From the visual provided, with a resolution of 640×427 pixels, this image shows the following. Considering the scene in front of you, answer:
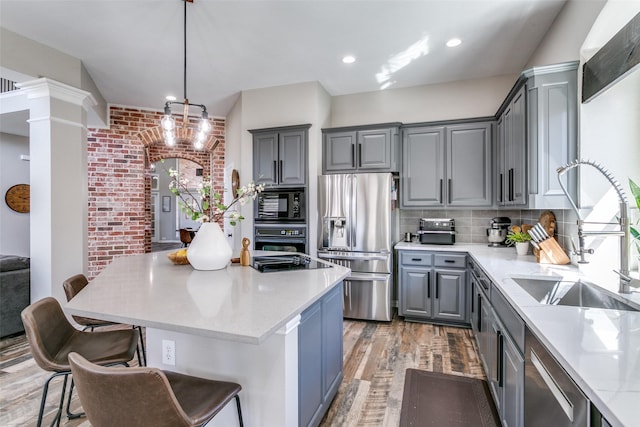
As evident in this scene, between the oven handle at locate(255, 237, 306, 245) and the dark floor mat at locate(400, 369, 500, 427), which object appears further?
the oven handle at locate(255, 237, 306, 245)

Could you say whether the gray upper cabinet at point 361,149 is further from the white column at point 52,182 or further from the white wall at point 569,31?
the white column at point 52,182

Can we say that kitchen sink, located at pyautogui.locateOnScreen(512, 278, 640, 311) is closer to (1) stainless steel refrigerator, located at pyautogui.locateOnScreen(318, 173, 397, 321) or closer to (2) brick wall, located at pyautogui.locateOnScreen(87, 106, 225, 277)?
(1) stainless steel refrigerator, located at pyautogui.locateOnScreen(318, 173, 397, 321)

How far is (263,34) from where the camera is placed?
2.93 metres

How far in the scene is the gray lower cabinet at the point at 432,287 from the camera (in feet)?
11.3

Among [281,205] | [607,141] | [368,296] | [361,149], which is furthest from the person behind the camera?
[281,205]

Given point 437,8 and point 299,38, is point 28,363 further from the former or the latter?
point 437,8

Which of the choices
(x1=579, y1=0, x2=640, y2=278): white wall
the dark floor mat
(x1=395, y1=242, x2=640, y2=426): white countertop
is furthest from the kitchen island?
(x1=579, y1=0, x2=640, y2=278): white wall

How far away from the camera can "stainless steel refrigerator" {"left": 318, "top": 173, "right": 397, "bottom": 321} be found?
3633mm

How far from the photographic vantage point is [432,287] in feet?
11.7

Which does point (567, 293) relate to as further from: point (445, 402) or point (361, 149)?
point (361, 149)

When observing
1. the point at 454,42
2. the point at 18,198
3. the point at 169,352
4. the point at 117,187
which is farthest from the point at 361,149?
the point at 18,198

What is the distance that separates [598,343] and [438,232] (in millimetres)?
2818

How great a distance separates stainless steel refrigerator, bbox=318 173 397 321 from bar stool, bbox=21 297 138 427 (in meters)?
2.34

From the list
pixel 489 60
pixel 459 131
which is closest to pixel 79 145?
pixel 459 131
